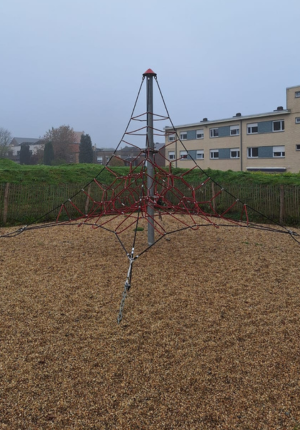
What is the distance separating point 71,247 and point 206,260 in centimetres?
249

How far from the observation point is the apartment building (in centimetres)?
2405

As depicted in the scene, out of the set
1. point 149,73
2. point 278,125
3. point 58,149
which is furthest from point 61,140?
point 149,73

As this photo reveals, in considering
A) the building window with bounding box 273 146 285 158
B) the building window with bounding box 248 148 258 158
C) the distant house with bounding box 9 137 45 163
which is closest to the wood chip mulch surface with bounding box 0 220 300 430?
the building window with bounding box 273 146 285 158

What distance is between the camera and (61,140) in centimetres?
4094

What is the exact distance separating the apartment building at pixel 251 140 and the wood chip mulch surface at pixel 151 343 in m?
17.6

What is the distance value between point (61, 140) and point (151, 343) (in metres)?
40.3

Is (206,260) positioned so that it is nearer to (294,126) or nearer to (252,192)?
(252,192)

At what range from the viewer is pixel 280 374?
110 inches

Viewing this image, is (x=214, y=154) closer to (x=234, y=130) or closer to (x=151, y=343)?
(x=234, y=130)

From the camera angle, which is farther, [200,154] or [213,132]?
[200,154]

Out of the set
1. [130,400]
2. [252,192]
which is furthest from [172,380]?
[252,192]

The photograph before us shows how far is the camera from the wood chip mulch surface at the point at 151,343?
2414 millimetres

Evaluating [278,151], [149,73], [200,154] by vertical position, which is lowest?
[149,73]

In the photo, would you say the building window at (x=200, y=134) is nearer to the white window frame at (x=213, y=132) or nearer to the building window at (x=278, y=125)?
the white window frame at (x=213, y=132)
